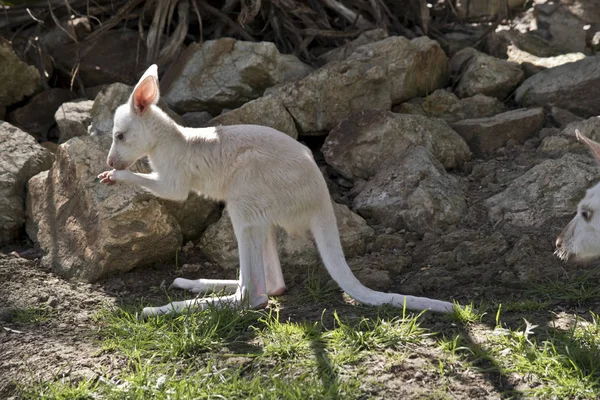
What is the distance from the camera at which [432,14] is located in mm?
8227

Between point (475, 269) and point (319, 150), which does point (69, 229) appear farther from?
point (475, 269)

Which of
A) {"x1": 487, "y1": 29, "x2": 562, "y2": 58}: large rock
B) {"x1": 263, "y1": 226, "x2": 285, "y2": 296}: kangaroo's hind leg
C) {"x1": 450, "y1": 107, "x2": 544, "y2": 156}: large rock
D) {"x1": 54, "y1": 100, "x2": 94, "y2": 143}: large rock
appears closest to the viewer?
{"x1": 263, "y1": 226, "x2": 285, "y2": 296}: kangaroo's hind leg

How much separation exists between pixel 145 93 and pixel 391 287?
6.37ft

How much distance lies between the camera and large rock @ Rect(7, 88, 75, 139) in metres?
6.71

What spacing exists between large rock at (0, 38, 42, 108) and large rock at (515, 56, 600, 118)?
169 inches

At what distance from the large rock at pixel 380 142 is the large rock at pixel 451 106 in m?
0.48

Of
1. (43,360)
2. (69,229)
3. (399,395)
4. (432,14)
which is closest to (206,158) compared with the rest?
(69,229)

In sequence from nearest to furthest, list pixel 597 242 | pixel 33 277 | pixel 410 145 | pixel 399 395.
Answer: pixel 399 395 < pixel 597 242 < pixel 33 277 < pixel 410 145

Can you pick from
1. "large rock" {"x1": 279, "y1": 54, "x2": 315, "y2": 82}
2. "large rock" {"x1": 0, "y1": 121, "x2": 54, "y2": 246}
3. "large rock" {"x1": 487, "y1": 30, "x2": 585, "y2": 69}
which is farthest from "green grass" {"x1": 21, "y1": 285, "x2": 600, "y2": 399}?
"large rock" {"x1": 487, "y1": 30, "x2": 585, "y2": 69}

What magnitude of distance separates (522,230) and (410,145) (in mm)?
1212

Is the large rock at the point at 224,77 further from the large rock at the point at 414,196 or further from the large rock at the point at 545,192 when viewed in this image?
→ the large rock at the point at 545,192

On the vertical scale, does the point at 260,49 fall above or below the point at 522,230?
above

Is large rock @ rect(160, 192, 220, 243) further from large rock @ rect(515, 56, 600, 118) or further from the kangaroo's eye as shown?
large rock @ rect(515, 56, 600, 118)

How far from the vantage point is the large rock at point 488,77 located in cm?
661
